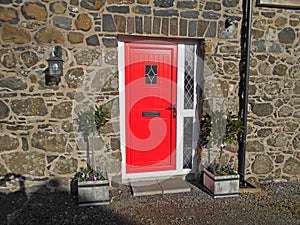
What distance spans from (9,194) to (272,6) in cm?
431

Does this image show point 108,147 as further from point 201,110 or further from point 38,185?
point 201,110

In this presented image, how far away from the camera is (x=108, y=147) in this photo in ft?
10.5

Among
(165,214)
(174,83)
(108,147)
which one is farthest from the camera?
(174,83)

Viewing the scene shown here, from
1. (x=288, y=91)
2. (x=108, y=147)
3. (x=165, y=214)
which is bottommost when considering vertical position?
(x=165, y=214)

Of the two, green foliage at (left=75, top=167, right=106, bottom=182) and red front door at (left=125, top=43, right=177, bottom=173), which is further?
red front door at (left=125, top=43, right=177, bottom=173)

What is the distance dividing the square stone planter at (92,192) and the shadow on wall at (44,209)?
0.07m

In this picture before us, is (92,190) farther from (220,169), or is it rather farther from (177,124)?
(220,169)

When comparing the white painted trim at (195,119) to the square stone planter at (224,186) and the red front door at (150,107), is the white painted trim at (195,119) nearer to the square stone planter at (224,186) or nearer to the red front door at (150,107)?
the red front door at (150,107)

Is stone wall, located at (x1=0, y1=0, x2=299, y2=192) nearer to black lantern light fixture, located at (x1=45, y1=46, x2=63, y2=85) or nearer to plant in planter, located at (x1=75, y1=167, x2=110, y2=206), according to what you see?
black lantern light fixture, located at (x1=45, y1=46, x2=63, y2=85)

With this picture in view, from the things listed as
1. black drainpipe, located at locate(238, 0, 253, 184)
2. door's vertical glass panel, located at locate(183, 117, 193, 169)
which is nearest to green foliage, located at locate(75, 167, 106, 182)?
door's vertical glass panel, located at locate(183, 117, 193, 169)

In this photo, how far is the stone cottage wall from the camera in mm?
3404

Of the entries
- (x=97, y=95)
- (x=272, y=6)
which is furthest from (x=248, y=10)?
(x=97, y=95)

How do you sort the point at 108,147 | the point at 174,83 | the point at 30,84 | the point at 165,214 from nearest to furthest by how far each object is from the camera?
the point at 165,214 → the point at 30,84 → the point at 108,147 → the point at 174,83

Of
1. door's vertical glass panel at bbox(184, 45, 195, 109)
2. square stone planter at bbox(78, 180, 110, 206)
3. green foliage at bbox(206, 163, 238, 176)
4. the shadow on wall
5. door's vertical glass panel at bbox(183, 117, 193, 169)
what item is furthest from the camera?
door's vertical glass panel at bbox(183, 117, 193, 169)
